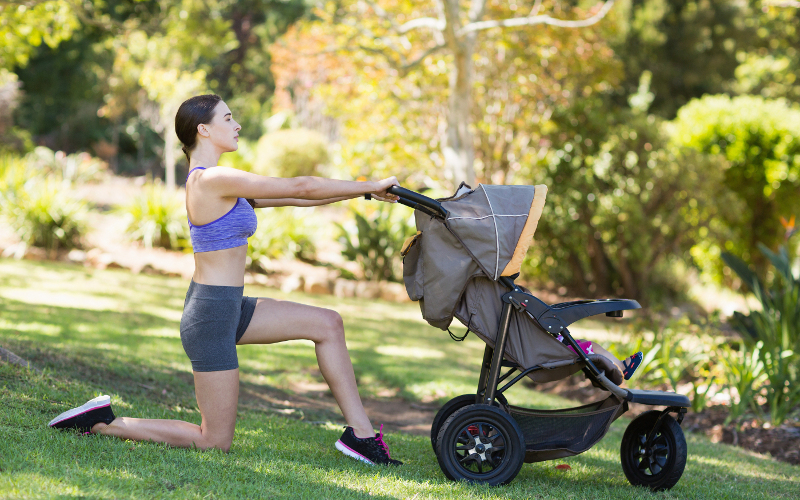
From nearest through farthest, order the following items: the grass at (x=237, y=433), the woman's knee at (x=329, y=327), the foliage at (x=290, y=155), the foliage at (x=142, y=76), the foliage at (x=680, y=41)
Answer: the grass at (x=237, y=433) < the woman's knee at (x=329, y=327) < the foliage at (x=142, y=76) < the foliage at (x=290, y=155) < the foliage at (x=680, y=41)

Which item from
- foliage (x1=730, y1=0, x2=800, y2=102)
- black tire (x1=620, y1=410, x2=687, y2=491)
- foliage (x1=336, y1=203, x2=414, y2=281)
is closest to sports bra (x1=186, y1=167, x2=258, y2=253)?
black tire (x1=620, y1=410, x2=687, y2=491)

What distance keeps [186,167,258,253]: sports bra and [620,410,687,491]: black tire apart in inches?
84.4

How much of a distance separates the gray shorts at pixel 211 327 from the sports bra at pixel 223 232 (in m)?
0.19

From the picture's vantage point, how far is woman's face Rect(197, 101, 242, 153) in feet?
10.6

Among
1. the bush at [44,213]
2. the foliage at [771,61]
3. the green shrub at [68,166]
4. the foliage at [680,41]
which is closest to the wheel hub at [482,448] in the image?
the bush at [44,213]

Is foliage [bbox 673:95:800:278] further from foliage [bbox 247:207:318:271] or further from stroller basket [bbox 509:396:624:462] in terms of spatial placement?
stroller basket [bbox 509:396:624:462]

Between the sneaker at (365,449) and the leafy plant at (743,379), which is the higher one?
the leafy plant at (743,379)

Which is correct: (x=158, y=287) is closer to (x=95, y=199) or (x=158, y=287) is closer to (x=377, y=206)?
(x=377, y=206)

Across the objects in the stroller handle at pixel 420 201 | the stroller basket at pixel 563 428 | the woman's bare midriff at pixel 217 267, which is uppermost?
the stroller handle at pixel 420 201

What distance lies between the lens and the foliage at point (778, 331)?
521 centimetres

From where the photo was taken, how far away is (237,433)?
3.68 metres

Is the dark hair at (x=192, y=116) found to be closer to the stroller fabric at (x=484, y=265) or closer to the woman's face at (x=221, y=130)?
the woman's face at (x=221, y=130)

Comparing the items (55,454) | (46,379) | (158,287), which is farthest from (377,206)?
(55,454)

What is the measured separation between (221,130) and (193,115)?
0.14m
